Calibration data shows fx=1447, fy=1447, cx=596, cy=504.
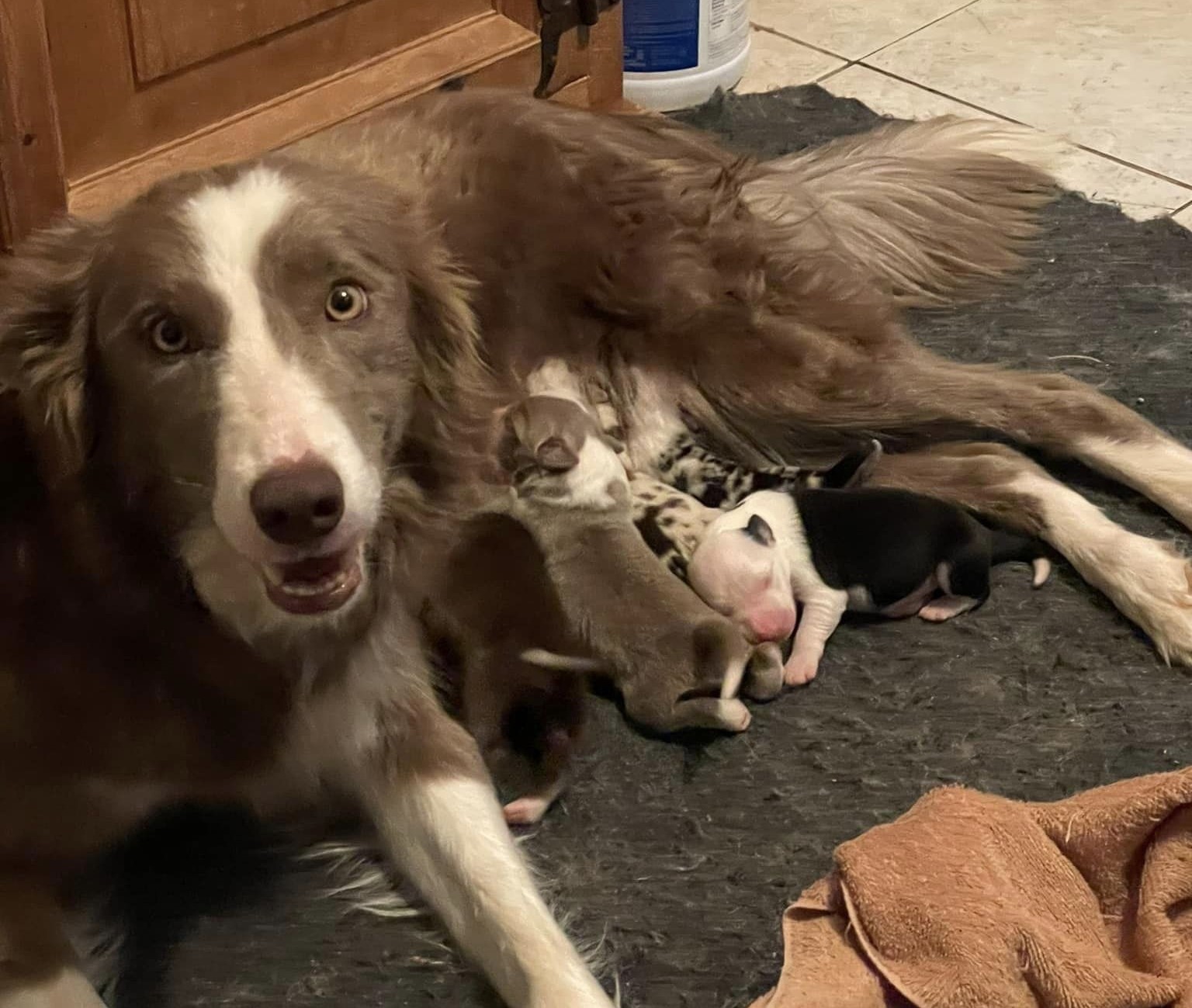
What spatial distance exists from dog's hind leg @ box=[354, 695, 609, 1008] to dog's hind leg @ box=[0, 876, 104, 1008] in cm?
42

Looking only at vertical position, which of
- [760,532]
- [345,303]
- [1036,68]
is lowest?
[1036,68]

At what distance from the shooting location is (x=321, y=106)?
2674 millimetres

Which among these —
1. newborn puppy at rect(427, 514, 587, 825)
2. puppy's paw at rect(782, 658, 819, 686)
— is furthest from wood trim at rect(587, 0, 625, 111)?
puppy's paw at rect(782, 658, 819, 686)

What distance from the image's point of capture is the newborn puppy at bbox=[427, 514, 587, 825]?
2.00 metres

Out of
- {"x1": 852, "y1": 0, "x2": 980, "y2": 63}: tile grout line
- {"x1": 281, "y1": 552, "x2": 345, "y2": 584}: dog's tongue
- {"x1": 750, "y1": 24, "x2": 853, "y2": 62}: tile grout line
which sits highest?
{"x1": 281, "y1": 552, "x2": 345, "y2": 584}: dog's tongue

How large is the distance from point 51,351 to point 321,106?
1.14m

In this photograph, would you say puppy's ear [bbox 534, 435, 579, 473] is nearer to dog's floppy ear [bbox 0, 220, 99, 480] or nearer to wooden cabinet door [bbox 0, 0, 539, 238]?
dog's floppy ear [bbox 0, 220, 99, 480]

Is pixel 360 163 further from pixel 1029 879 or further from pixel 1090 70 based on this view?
pixel 1090 70

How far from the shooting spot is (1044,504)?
7.59 feet

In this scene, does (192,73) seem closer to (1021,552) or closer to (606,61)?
(606,61)

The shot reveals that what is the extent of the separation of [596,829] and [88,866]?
665 millimetres

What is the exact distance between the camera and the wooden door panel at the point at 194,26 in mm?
2363

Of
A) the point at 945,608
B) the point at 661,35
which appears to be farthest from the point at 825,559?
the point at 661,35

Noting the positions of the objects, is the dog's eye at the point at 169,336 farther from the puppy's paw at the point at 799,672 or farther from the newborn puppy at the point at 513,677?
the puppy's paw at the point at 799,672
